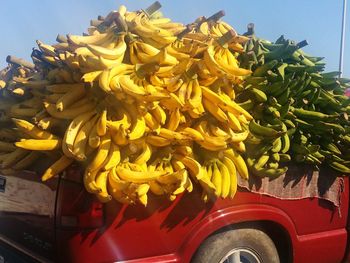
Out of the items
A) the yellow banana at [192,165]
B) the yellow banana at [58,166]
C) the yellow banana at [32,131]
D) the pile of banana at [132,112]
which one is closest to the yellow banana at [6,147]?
the pile of banana at [132,112]

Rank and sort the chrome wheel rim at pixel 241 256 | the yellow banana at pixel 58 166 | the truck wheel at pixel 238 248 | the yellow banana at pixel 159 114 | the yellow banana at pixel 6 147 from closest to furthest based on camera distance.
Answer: the yellow banana at pixel 58 166 < the yellow banana at pixel 159 114 < the yellow banana at pixel 6 147 < the truck wheel at pixel 238 248 < the chrome wheel rim at pixel 241 256

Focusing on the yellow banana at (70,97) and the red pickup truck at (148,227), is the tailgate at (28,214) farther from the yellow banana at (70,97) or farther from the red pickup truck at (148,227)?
the yellow banana at (70,97)

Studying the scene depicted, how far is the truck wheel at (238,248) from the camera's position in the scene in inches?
138

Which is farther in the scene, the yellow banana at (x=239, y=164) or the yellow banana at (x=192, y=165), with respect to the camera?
the yellow banana at (x=239, y=164)

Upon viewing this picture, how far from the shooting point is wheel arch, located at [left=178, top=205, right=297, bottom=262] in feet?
11.1

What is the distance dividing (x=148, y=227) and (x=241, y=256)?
0.95 meters

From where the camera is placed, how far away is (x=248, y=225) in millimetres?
3740

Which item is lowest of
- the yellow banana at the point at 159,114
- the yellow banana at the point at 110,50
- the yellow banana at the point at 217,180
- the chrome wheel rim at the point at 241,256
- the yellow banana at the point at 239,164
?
the chrome wheel rim at the point at 241,256

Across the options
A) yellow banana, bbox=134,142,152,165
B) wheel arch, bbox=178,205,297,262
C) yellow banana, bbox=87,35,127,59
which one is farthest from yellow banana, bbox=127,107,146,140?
wheel arch, bbox=178,205,297,262

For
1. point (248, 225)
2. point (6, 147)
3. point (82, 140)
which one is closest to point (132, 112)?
point (82, 140)

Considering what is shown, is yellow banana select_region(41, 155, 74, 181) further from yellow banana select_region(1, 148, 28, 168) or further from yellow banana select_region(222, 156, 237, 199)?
yellow banana select_region(222, 156, 237, 199)

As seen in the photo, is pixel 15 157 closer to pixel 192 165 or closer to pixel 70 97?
pixel 70 97

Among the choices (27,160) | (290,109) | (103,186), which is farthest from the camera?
(290,109)

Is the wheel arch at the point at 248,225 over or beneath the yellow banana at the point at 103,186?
beneath
